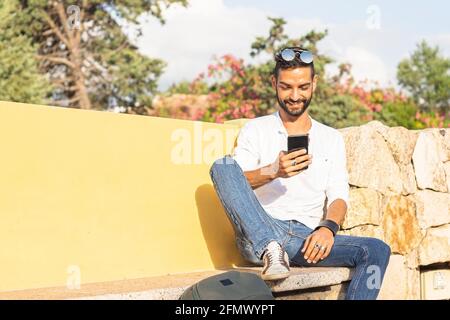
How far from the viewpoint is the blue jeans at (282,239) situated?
3.53 metres

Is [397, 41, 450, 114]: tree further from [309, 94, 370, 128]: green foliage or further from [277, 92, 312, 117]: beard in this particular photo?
[277, 92, 312, 117]: beard

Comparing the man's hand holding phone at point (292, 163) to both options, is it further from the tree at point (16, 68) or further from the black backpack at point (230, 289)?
the tree at point (16, 68)

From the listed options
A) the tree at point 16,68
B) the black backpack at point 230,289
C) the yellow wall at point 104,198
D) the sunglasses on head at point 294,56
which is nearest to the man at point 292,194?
the sunglasses on head at point 294,56

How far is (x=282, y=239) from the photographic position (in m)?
3.71

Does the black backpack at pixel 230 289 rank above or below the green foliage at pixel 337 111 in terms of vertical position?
below

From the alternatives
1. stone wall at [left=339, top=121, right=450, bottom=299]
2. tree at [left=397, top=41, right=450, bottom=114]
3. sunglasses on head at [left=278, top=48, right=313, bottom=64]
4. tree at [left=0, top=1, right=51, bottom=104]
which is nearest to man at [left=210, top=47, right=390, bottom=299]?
sunglasses on head at [left=278, top=48, right=313, bottom=64]

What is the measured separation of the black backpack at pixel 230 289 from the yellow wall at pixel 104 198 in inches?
30.7

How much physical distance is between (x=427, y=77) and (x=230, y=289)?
2906 centimetres

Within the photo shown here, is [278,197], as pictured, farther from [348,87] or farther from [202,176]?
[348,87]

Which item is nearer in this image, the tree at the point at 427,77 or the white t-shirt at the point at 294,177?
the white t-shirt at the point at 294,177

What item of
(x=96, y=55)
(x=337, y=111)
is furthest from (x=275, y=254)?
(x=96, y=55)

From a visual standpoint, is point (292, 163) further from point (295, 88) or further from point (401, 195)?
point (401, 195)

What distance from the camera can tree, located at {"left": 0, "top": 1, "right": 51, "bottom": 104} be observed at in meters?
13.9
